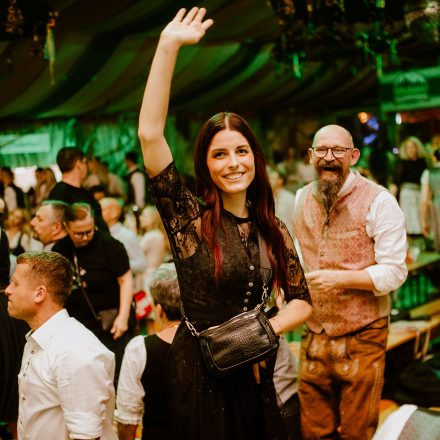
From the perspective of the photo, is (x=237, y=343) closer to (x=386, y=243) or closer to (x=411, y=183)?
(x=386, y=243)

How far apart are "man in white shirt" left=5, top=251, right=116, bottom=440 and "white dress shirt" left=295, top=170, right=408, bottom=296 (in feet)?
3.73

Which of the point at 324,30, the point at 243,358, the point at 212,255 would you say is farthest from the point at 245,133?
the point at 324,30

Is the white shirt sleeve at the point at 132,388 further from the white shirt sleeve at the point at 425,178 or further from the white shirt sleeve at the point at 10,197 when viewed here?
the white shirt sleeve at the point at 10,197

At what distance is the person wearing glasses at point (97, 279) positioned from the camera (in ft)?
11.7

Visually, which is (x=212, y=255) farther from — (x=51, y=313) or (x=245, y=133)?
(x=51, y=313)

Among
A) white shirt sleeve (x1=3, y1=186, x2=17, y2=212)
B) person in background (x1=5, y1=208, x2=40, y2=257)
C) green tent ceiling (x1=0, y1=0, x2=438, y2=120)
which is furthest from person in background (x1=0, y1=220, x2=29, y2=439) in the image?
white shirt sleeve (x1=3, y1=186, x2=17, y2=212)

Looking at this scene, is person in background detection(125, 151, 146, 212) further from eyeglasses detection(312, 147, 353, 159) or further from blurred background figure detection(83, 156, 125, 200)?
eyeglasses detection(312, 147, 353, 159)

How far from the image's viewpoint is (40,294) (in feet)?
7.24

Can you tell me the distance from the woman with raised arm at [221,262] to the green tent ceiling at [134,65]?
407cm

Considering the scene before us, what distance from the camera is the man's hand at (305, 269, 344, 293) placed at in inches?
103

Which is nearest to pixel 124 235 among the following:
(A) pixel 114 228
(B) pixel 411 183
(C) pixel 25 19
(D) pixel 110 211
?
(A) pixel 114 228

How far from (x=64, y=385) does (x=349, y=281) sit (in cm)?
118

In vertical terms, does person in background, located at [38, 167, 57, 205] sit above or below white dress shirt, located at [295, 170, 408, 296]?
above

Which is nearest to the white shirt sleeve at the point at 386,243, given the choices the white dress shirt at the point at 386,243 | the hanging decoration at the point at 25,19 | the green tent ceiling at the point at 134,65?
the white dress shirt at the point at 386,243
